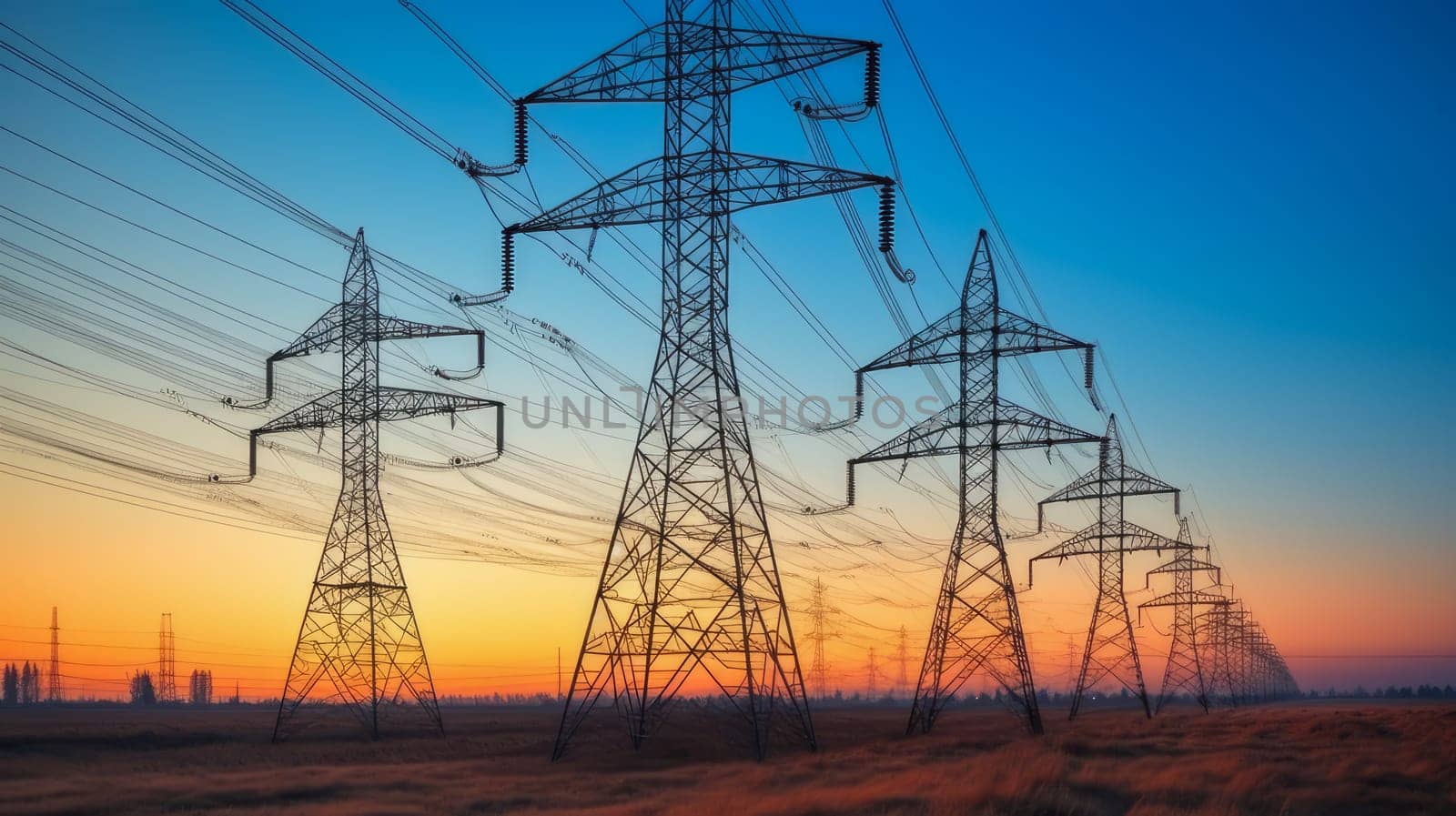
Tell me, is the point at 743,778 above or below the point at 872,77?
below

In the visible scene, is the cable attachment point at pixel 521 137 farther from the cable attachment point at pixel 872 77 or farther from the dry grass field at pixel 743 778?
the dry grass field at pixel 743 778

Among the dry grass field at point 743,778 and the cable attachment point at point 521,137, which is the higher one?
the cable attachment point at point 521,137

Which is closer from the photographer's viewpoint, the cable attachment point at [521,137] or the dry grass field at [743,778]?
the dry grass field at [743,778]

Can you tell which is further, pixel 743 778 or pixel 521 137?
pixel 521 137

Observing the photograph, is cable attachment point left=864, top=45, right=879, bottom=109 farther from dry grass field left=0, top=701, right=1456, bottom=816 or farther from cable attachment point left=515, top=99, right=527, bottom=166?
dry grass field left=0, top=701, right=1456, bottom=816

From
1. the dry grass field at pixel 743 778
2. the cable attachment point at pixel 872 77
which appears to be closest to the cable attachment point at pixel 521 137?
the cable attachment point at pixel 872 77

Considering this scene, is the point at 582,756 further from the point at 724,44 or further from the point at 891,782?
the point at 724,44

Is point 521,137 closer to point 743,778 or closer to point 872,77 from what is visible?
point 872,77

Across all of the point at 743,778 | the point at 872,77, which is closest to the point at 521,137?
the point at 872,77

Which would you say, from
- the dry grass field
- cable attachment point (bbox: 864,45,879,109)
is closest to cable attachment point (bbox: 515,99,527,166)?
cable attachment point (bbox: 864,45,879,109)
